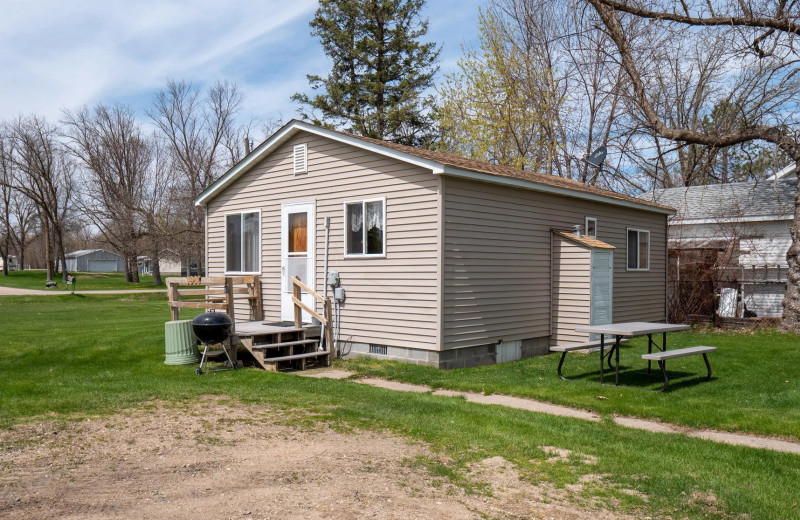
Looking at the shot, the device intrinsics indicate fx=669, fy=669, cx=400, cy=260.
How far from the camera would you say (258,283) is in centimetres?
1302

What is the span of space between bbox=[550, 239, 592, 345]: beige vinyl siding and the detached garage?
270 ft

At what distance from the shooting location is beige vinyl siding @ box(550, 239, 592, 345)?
12312 millimetres

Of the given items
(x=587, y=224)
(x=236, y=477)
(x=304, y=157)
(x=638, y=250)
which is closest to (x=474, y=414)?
(x=236, y=477)

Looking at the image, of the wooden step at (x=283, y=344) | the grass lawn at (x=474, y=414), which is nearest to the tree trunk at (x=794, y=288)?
the grass lawn at (x=474, y=414)

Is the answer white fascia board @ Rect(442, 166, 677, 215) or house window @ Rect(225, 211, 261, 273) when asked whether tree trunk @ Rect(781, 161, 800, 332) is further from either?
house window @ Rect(225, 211, 261, 273)

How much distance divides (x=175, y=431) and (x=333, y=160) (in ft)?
21.5

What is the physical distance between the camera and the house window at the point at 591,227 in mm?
13992

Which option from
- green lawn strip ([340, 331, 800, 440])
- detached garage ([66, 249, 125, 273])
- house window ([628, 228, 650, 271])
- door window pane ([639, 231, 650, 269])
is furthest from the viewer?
detached garage ([66, 249, 125, 273])

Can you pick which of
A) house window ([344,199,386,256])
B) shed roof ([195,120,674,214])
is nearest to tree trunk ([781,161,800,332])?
shed roof ([195,120,674,214])

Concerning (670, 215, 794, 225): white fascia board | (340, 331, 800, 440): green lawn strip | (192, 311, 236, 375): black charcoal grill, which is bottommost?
(340, 331, 800, 440): green lawn strip

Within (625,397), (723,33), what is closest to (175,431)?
(625,397)

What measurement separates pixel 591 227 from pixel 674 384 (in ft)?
18.1

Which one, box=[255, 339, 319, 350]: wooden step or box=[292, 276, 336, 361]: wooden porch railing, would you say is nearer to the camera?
box=[255, 339, 319, 350]: wooden step

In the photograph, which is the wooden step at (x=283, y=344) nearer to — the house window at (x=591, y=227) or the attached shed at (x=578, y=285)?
the attached shed at (x=578, y=285)
